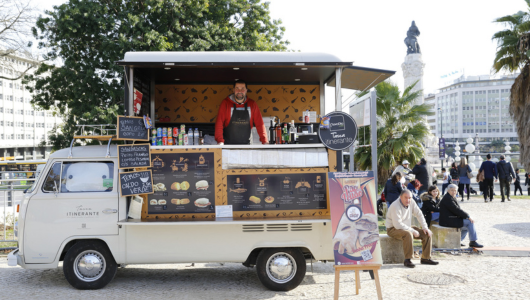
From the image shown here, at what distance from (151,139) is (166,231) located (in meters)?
1.58

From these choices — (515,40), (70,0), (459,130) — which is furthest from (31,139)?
(459,130)

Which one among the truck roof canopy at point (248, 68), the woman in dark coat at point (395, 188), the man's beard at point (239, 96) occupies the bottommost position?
the woman in dark coat at point (395, 188)

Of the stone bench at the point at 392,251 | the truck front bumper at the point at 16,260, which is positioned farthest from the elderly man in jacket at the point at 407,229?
the truck front bumper at the point at 16,260

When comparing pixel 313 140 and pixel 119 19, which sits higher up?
pixel 119 19

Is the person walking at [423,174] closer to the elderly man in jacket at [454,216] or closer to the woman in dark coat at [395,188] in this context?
the woman in dark coat at [395,188]

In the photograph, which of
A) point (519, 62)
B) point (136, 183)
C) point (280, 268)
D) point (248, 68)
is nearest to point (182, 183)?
point (136, 183)

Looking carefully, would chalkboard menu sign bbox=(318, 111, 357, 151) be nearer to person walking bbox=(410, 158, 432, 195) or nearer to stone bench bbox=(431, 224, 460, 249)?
stone bench bbox=(431, 224, 460, 249)

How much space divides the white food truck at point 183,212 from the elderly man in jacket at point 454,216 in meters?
3.50

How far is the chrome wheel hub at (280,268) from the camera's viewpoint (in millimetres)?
5980

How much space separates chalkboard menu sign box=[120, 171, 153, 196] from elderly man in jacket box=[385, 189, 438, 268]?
433 cm

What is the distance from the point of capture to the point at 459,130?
12275 cm

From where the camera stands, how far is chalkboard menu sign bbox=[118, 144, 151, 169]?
5930mm

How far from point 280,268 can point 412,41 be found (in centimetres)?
3022

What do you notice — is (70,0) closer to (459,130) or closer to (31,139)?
(31,139)
